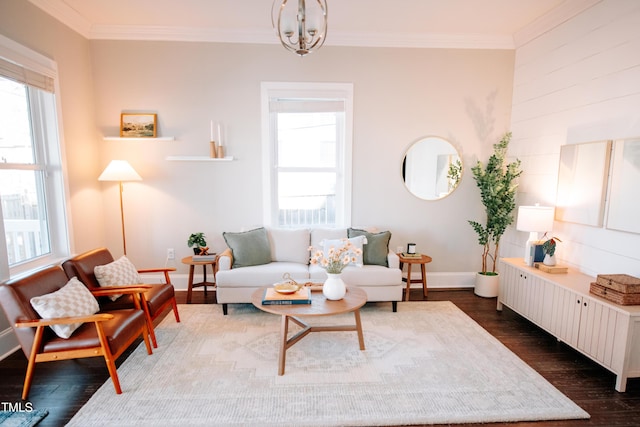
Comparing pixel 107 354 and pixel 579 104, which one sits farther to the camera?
pixel 579 104

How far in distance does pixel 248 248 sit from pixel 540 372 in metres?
2.89

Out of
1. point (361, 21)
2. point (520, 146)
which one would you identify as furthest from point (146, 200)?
point (520, 146)

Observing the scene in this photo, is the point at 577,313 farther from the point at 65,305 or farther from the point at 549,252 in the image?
the point at 65,305

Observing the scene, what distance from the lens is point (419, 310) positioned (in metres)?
3.62

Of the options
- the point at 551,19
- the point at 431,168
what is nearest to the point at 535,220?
the point at 431,168

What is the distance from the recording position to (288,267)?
3.61m

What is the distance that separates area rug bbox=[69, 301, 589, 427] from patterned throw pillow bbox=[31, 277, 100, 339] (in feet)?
1.66

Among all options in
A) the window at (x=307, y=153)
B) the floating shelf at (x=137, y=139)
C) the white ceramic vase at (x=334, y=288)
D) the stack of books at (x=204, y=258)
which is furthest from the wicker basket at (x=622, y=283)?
the floating shelf at (x=137, y=139)

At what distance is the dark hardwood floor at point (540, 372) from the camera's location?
205cm

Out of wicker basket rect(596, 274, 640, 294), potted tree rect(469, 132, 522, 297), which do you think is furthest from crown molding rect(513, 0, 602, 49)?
wicker basket rect(596, 274, 640, 294)

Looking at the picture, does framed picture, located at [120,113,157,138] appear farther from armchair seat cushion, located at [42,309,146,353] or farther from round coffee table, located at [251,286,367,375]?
round coffee table, located at [251,286,367,375]

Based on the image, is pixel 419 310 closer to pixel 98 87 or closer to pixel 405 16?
pixel 405 16

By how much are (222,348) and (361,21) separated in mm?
3643

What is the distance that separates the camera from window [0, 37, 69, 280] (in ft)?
9.20
